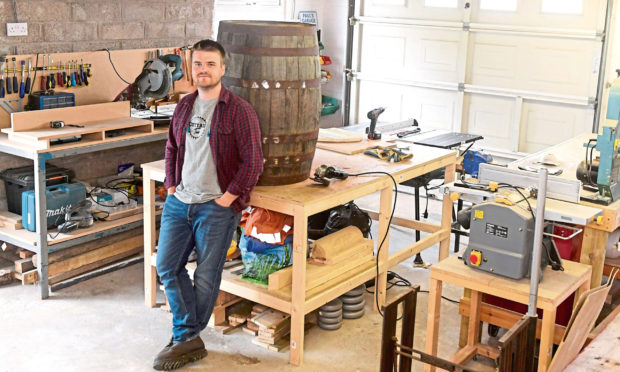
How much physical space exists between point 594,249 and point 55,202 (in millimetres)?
3220

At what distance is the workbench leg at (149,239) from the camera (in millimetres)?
4504

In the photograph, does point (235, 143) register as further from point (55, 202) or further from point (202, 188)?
point (55, 202)

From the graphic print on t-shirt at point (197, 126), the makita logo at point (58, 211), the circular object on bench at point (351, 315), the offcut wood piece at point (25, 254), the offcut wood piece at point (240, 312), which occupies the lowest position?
the circular object on bench at point (351, 315)

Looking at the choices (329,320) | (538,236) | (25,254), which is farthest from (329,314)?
(25,254)

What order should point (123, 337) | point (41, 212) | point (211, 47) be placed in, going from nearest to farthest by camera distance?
point (211, 47) < point (123, 337) < point (41, 212)

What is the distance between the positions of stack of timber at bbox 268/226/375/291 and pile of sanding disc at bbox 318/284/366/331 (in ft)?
0.70

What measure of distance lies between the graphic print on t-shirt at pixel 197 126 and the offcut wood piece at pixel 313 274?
2.75 ft

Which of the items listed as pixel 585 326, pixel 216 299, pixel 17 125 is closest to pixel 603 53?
pixel 585 326

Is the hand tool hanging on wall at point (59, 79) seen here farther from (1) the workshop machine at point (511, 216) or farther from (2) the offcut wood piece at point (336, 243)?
(1) the workshop machine at point (511, 216)

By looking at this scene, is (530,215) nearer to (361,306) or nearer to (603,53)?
(361,306)

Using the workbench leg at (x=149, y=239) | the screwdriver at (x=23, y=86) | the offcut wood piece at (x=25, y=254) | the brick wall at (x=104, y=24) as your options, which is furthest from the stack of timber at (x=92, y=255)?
the brick wall at (x=104, y=24)

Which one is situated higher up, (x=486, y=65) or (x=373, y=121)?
(x=486, y=65)

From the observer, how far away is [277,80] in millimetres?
3992

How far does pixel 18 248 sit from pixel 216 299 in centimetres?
192
